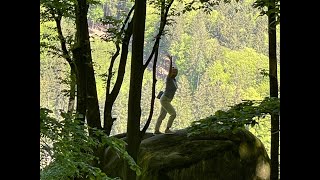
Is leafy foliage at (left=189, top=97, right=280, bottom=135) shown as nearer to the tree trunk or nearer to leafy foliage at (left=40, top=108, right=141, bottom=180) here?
leafy foliage at (left=40, top=108, right=141, bottom=180)

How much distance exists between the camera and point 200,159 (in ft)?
23.7

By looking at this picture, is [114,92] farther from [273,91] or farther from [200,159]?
[273,91]

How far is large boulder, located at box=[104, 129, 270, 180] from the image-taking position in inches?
279

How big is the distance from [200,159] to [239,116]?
4.71 meters

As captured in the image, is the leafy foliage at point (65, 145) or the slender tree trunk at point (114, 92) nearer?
the leafy foliage at point (65, 145)

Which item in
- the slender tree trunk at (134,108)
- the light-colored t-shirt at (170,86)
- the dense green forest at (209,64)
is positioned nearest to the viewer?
the slender tree trunk at (134,108)

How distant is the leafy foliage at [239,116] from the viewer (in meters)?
2.54

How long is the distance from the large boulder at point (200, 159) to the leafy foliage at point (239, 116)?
4296 mm

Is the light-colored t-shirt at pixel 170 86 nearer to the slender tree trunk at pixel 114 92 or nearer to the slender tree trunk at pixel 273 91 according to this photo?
the slender tree trunk at pixel 114 92

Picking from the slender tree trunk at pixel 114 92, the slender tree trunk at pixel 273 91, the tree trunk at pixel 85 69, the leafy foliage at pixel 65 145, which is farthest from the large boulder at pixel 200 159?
the leafy foliage at pixel 65 145

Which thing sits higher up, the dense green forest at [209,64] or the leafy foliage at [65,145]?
the dense green forest at [209,64]

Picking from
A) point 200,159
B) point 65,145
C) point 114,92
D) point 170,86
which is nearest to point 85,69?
point 114,92
